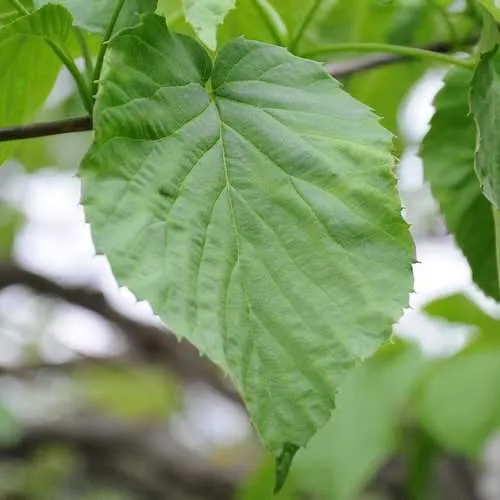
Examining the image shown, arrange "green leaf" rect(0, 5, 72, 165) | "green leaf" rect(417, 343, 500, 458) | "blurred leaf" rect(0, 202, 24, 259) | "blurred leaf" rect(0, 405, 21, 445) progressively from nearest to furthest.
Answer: "green leaf" rect(0, 5, 72, 165) < "green leaf" rect(417, 343, 500, 458) < "blurred leaf" rect(0, 405, 21, 445) < "blurred leaf" rect(0, 202, 24, 259)

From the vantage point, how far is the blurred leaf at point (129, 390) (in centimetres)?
221

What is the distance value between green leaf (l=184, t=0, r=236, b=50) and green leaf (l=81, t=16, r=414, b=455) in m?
0.02

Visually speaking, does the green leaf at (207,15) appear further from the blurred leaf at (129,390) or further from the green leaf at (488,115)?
the blurred leaf at (129,390)

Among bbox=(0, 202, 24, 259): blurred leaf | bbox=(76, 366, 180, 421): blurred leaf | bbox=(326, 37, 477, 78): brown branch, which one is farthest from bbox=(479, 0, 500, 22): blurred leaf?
bbox=(76, 366, 180, 421): blurred leaf

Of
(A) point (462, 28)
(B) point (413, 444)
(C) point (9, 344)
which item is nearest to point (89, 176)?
(A) point (462, 28)

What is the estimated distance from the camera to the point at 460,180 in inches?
24.4

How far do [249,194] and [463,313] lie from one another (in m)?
0.80

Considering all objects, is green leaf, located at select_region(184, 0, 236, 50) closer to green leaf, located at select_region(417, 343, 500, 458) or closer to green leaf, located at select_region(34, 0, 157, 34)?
green leaf, located at select_region(34, 0, 157, 34)

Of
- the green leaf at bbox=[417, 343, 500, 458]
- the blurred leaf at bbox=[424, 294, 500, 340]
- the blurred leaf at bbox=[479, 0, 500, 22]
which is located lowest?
the green leaf at bbox=[417, 343, 500, 458]

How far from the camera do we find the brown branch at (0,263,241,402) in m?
1.63

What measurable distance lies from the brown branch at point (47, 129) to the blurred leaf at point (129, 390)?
1.72 meters

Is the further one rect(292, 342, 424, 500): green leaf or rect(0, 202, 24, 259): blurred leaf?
rect(0, 202, 24, 259): blurred leaf

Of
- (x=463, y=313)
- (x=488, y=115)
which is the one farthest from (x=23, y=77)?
(x=463, y=313)

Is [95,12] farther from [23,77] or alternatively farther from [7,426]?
[7,426]
